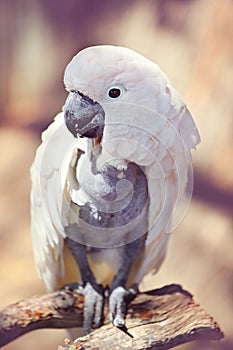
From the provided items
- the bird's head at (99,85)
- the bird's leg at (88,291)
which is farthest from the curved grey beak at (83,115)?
the bird's leg at (88,291)

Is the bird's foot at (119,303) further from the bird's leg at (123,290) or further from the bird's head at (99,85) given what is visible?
the bird's head at (99,85)

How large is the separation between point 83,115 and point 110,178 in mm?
80

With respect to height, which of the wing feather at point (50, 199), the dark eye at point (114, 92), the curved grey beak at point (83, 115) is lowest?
the wing feather at point (50, 199)

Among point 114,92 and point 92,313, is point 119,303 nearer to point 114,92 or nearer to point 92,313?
point 92,313

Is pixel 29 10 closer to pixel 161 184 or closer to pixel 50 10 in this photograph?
pixel 50 10

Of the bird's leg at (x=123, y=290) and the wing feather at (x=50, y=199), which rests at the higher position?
the wing feather at (x=50, y=199)

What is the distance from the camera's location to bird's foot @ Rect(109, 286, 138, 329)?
68 centimetres

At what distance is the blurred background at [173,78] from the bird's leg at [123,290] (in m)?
0.03

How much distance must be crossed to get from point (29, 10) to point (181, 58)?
194 millimetres

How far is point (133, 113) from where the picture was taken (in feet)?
2.04

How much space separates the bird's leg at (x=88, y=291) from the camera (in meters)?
0.69

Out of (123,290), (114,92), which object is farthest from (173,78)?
(123,290)

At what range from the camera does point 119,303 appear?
0.70 m

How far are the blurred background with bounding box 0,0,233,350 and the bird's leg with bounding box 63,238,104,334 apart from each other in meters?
0.04
